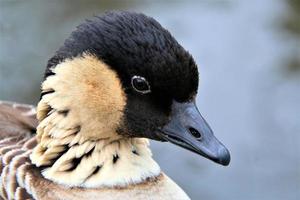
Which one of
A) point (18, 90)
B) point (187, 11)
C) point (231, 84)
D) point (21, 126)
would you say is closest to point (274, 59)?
point (231, 84)

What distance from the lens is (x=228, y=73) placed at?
5609mm

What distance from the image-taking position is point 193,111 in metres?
2.79

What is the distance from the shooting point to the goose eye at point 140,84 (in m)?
2.70

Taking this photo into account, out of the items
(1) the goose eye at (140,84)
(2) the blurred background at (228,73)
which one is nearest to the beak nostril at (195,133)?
(1) the goose eye at (140,84)

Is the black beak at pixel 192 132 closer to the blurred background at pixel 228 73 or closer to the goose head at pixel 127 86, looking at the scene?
the goose head at pixel 127 86

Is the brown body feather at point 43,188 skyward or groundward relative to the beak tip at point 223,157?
groundward

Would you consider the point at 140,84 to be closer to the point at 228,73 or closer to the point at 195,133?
the point at 195,133

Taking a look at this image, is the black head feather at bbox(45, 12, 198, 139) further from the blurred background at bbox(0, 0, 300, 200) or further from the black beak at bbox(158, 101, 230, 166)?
the blurred background at bbox(0, 0, 300, 200)

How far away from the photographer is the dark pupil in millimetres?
2703

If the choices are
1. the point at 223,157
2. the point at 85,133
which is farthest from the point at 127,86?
the point at 223,157

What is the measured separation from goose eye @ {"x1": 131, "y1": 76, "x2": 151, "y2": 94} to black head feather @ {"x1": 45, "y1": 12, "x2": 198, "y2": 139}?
0.5 inches

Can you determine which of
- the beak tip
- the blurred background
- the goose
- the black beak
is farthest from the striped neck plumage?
the blurred background

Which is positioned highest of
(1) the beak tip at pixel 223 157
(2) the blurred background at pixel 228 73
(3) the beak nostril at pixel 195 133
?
(2) the blurred background at pixel 228 73

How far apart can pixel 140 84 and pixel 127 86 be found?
5 centimetres
